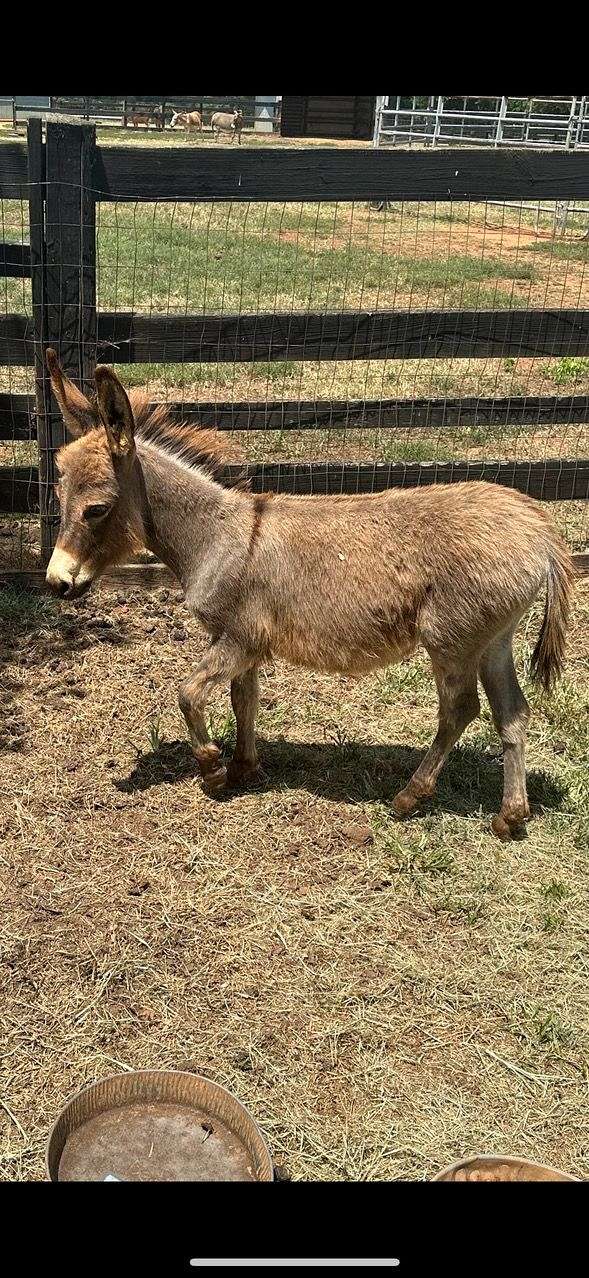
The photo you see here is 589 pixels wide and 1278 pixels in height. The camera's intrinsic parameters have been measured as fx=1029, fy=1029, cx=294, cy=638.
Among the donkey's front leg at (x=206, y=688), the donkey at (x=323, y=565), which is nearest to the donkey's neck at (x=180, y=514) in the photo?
the donkey at (x=323, y=565)

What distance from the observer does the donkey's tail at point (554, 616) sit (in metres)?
4.44

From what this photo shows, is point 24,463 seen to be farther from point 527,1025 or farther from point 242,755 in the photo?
point 527,1025

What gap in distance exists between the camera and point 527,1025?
12.1 ft

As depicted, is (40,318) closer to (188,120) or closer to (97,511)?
(97,511)

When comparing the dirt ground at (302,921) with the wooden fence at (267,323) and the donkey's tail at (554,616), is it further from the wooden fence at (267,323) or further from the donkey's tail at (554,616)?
the wooden fence at (267,323)

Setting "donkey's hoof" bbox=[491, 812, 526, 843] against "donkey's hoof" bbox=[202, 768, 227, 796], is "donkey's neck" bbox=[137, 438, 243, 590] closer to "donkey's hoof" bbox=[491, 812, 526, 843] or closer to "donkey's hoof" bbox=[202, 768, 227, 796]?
"donkey's hoof" bbox=[202, 768, 227, 796]

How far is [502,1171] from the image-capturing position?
2.77m

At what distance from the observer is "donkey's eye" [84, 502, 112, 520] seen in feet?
14.6

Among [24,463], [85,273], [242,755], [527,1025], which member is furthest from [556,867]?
[24,463]

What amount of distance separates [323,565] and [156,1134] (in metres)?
2.44

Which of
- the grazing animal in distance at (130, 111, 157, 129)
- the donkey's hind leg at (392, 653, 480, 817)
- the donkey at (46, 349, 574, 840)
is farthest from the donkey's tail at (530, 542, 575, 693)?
the grazing animal in distance at (130, 111, 157, 129)

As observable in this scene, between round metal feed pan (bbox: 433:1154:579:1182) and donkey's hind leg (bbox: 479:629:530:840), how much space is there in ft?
6.51
